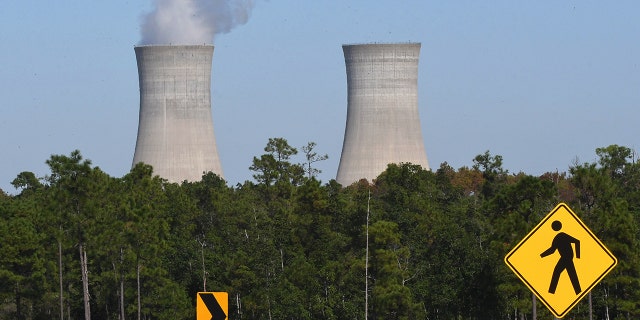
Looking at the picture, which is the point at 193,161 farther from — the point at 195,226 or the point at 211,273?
the point at 211,273

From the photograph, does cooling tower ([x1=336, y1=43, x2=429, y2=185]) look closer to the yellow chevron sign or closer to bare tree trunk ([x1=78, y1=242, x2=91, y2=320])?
bare tree trunk ([x1=78, y1=242, x2=91, y2=320])

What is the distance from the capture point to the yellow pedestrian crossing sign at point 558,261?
7770mm

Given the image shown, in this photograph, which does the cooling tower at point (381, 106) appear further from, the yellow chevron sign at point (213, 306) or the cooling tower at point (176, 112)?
the yellow chevron sign at point (213, 306)

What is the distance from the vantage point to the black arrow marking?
34.5 ft

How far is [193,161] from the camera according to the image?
62656mm

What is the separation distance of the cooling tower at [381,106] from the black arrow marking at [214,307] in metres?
50.5

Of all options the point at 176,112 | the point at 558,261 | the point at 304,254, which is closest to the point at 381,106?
the point at 176,112

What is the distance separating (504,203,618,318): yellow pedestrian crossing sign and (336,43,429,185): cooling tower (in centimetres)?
5292

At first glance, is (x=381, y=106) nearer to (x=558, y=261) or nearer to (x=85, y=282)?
(x=85, y=282)

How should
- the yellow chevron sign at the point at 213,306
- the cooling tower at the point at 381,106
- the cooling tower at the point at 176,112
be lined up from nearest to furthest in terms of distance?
the yellow chevron sign at the point at 213,306
the cooling tower at the point at 176,112
the cooling tower at the point at 381,106

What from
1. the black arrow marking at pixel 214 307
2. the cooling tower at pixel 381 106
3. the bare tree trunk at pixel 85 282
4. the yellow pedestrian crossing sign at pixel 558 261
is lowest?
the yellow pedestrian crossing sign at pixel 558 261

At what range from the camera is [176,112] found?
199 feet

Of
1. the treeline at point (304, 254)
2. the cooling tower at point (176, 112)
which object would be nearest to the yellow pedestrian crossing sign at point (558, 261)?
the treeline at point (304, 254)

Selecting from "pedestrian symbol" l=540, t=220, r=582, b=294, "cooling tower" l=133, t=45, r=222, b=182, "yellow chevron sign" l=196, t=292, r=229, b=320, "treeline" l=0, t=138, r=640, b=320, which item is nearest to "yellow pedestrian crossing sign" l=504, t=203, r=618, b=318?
"pedestrian symbol" l=540, t=220, r=582, b=294
